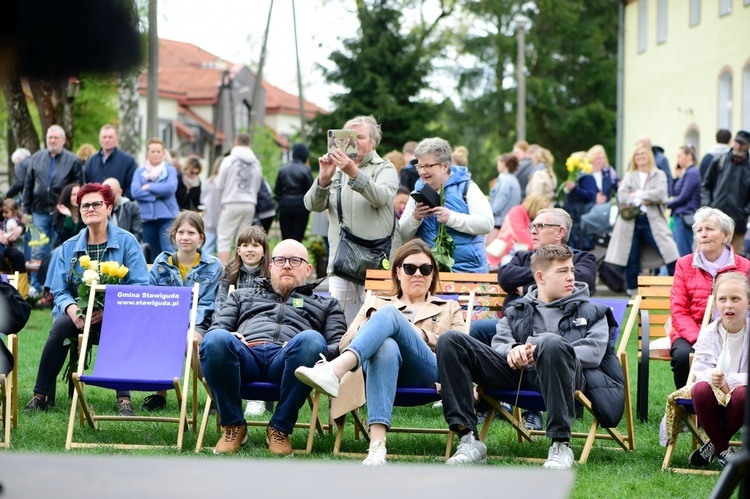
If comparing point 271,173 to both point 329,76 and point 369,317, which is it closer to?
point 329,76

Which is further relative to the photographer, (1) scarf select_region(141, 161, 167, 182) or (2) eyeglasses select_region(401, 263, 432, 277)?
(1) scarf select_region(141, 161, 167, 182)

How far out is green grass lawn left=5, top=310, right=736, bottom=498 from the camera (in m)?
5.61

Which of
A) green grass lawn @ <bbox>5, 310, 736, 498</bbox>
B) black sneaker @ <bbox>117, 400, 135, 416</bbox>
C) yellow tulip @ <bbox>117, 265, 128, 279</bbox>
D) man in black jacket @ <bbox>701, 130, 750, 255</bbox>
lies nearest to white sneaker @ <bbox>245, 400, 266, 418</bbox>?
green grass lawn @ <bbox>5, 310, 736, 498</bbox>

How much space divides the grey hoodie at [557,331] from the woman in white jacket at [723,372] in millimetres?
512

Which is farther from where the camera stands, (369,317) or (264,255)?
(264,255)

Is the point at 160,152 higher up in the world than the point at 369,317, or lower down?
higher up

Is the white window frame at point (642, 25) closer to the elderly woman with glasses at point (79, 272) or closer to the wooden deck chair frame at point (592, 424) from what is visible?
the elderly woman with glasses at point (79, 272)

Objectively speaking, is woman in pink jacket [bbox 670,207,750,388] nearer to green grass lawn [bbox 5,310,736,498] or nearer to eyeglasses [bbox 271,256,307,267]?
green grass lawn [bbox 5,310,736,498]

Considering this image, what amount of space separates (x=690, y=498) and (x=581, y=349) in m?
1.12

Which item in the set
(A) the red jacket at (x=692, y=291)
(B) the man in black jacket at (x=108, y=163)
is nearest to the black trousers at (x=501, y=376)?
(A) the red jacket at (x=692, y=291)

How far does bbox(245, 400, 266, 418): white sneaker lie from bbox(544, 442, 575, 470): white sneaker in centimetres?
231

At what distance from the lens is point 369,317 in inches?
266

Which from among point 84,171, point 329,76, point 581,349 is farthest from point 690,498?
point 329,76

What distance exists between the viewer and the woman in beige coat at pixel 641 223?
12961mm
